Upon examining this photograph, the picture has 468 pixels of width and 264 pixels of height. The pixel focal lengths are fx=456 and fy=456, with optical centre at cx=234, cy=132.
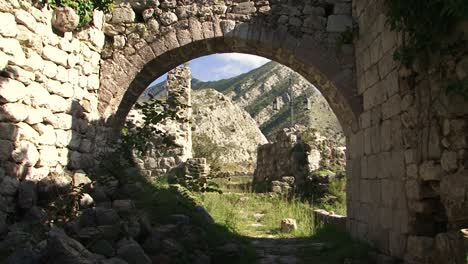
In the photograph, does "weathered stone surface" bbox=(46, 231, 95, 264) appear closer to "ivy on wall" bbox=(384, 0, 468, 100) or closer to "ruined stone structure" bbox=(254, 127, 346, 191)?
"ivy on wall" bbox=(384, 0, 468, 100)

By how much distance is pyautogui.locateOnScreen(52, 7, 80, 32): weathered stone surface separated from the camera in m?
5.20

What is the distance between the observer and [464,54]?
3588 mm

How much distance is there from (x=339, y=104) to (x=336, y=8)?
133 cm

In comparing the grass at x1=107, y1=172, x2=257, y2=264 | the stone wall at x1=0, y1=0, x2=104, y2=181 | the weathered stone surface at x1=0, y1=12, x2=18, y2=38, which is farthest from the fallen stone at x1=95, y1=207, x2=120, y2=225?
the weathered stone surface at x1=0, y1=12, x2=18, y2=38

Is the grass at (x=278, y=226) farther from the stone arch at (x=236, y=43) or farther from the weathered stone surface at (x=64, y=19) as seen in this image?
the weathered stone surface at (x=64, y=19)

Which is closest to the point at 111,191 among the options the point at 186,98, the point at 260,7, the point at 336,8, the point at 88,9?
the point at 88,9

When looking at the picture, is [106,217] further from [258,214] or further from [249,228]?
[258,214]

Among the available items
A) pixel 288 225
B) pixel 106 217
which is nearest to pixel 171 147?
pixel 288 225

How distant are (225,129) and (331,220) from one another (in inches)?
609

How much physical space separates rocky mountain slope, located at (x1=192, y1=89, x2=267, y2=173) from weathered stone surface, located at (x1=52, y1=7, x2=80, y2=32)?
15.0 meters

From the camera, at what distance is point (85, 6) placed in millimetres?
5703

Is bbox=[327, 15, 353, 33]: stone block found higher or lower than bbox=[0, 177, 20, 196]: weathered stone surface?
higher

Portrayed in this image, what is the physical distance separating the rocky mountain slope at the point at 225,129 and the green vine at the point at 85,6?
14248 mm

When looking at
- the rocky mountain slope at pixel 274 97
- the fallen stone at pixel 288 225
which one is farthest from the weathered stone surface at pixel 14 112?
the rocky mountain slope at pixel 274 97
